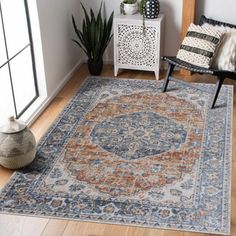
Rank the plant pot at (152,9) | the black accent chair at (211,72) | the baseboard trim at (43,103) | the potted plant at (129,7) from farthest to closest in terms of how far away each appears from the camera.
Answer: the potted plant at (129,7), the plant pot at (152,9), the black accent chair at (211,72), the baseboard trim at (43,103)

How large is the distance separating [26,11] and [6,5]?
0.22 m

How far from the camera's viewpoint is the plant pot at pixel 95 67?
4.54m

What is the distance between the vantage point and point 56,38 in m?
4.14

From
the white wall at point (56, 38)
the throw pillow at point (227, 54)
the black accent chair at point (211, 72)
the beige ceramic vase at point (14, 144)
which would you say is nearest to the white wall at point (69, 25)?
the white wall at point (56, 38)

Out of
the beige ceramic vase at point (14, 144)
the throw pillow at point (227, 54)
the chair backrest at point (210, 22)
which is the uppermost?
the chair backrest at point (210, 22)

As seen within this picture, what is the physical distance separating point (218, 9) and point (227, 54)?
2.35ft

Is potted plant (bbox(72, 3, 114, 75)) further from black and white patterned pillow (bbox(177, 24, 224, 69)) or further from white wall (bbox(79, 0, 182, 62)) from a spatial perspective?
black and white patterned pillow (bbox(177, 24, 224, 69))

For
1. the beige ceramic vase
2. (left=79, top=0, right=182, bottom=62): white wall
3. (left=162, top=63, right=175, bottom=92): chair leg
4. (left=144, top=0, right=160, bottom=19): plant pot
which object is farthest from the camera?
(left=79, top=0, right=182, bottom=62): white wall

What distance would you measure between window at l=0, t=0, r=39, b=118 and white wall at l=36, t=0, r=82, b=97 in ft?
0.43

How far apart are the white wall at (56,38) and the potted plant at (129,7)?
52 cm

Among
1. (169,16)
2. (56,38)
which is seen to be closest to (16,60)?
(56,38)

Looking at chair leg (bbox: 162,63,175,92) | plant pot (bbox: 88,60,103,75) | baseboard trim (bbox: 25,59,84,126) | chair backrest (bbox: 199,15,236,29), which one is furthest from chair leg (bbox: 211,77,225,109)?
baseboard trim (bbox: 25,59,84,126)

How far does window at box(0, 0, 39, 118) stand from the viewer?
3.46m

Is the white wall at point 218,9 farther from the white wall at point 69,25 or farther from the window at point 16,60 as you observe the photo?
the window at point 16,60
